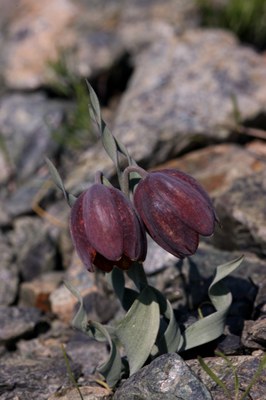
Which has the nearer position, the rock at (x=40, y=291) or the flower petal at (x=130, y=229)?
the flower petal at (x=130, y=229)

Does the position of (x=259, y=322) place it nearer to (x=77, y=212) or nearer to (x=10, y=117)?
(x=77, y=212)

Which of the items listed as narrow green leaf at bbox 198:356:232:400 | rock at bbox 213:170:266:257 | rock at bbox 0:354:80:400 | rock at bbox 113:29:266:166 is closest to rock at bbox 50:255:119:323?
rock at bbox 0:354:80:400

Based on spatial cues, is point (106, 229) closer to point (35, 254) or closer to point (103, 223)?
point (103, 223)

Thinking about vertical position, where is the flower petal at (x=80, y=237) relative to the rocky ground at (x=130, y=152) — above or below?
above

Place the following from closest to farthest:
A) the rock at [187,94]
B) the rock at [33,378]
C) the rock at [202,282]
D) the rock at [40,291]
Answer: the rock at [33,378] < the rock at [202,282] < the rock at [40,291] < the rock at [187,94]

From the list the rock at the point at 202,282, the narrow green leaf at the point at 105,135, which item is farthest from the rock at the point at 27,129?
the narrow green leaf at the point at 105,135

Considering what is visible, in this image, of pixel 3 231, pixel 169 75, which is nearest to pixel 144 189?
pixel 3 231

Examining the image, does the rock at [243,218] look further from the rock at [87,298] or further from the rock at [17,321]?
the rock at [17,321]

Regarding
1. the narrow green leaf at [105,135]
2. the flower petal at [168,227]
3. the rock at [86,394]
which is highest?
the narrow green leaf at [105,135]
